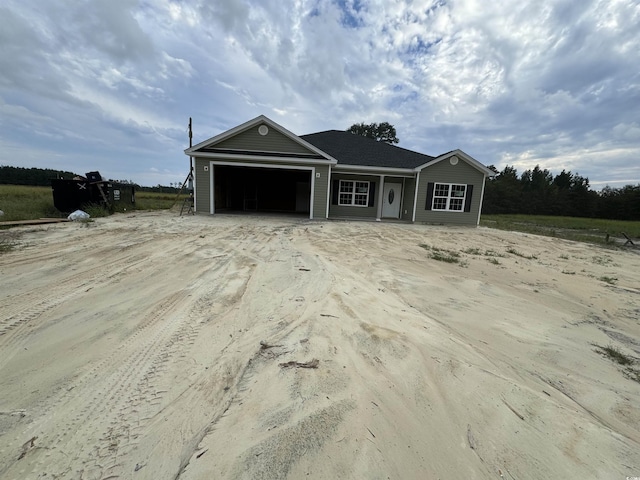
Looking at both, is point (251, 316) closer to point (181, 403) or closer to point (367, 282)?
point (181, 403)

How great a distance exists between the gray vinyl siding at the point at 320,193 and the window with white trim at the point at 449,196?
571 cm

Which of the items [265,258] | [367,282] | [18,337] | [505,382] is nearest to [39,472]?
[18,337]

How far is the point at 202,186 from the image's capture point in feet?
42.8

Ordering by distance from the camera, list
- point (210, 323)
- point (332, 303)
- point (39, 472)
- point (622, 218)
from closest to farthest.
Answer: point (39, 472) < point (210, 323) < point (332, 303) < point (622, 218)

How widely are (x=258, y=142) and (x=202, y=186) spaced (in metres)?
3.24

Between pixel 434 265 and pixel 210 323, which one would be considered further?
pixel 434 265

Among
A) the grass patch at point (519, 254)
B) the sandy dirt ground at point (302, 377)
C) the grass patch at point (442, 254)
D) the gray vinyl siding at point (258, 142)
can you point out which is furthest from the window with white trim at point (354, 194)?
the sandy dirt ground at point (302, 377)

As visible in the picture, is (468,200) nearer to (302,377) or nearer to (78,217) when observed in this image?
(302,377)

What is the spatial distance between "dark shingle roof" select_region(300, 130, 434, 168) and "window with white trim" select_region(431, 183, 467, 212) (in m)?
1.71

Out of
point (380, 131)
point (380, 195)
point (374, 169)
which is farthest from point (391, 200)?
point (380, 131)

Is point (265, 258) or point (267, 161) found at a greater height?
point (267, 161)

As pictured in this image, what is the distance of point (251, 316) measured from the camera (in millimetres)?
3014

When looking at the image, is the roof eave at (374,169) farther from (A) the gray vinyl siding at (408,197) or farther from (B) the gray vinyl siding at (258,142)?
(B) the gray vinyl siding at (258,142)

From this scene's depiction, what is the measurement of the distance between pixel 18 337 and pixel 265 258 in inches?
133
